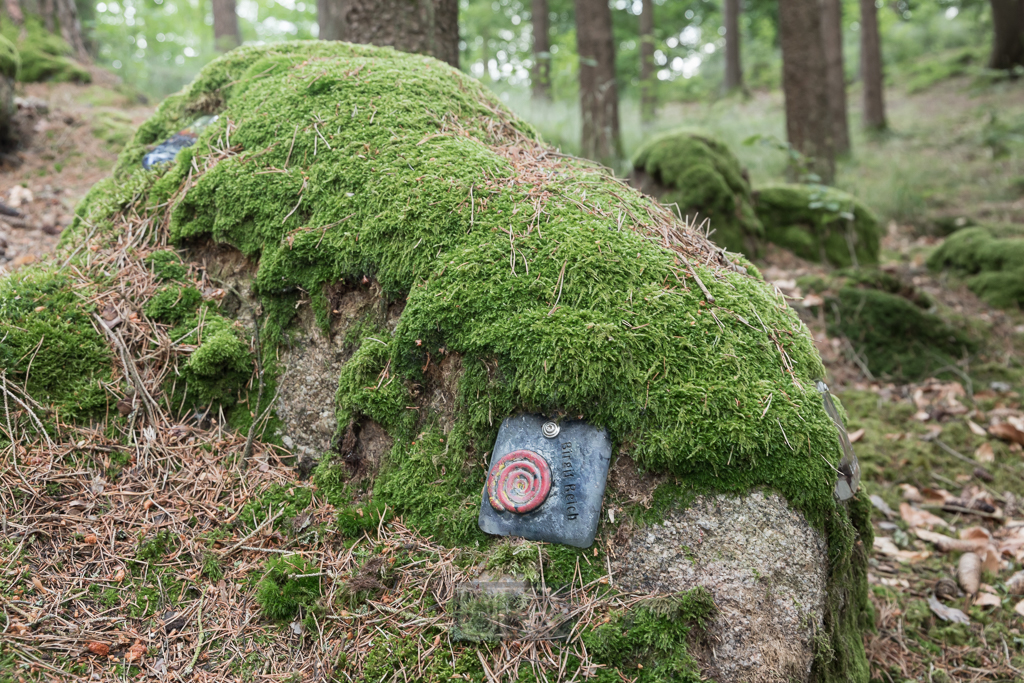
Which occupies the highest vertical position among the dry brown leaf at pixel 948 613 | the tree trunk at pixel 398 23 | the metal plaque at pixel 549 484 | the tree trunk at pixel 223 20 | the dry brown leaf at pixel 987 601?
the tree trunk at pixel 223 20

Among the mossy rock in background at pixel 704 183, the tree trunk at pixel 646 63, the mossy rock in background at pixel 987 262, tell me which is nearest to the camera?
the mossy rock in background at pixel 987 262

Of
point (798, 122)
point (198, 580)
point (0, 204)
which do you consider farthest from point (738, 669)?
point (798, 122)

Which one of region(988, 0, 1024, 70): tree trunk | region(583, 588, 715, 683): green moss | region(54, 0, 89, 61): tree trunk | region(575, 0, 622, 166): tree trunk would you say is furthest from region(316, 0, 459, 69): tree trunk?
region(988, 0, 1024, 70): tree trunk

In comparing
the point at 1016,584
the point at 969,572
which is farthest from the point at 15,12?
the point at 1016,584

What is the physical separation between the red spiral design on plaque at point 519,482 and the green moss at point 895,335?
375 cm

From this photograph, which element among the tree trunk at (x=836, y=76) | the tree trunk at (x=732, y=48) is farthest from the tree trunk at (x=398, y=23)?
the tree trunk at (x=732, y=48)

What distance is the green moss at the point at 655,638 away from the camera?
1.87 metres

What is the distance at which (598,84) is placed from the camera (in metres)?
8.12

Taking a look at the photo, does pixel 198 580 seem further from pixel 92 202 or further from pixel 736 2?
pixel 736 2

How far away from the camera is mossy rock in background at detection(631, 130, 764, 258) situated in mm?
5852

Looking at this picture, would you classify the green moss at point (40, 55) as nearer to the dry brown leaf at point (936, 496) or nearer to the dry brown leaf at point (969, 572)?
the dry brown leaf at point (936, 496)

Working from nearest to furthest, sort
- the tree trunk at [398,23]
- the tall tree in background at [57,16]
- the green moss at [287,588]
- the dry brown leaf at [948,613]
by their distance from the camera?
the green moss at [287,588] < the dry brown leaf at [948,613] < the tree trunk at [398,23] < the tall tree in background at [57,16]

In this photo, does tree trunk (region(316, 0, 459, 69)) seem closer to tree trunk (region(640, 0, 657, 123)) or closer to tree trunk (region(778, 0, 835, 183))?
tree trunk (region(778, 0, 835, 183))

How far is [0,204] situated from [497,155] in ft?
11.7
